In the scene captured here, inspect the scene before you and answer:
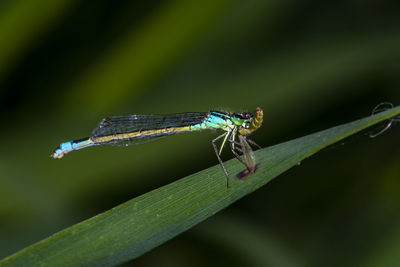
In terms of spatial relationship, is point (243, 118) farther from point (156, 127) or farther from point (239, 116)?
point (156, 127)

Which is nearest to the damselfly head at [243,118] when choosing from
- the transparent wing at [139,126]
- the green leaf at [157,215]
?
the transparent wing at [139,126]

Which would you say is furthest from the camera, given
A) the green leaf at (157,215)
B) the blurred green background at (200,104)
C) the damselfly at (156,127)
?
the damselfly at (156,127)

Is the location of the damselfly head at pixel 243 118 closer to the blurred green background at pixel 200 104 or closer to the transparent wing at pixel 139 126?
the blurred green background at pixel 200 104

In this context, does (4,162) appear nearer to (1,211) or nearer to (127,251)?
(1,211)

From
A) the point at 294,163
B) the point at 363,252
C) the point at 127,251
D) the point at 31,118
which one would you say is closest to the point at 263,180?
the point at 294,163

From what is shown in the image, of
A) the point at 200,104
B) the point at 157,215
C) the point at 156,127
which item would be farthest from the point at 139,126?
the point at 157,215

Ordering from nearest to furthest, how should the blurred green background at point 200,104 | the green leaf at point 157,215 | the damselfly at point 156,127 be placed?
the green leaf at point 157,215, the blurred green background at point 200,104, the damselfly at point 156,127

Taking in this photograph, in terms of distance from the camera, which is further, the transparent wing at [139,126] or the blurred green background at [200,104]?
the transparent wing at [139,126]
